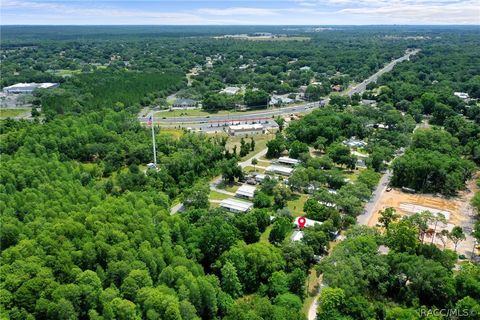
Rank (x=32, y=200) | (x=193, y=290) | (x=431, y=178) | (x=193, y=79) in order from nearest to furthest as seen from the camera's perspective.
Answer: (x=193, y=290), (x=32, y=200), (x=431, y=178), (x=193, y=79)

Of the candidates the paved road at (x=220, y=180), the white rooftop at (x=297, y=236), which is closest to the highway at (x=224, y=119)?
the paved road at (x=220, y=180)

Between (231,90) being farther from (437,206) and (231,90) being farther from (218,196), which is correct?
(437,206)

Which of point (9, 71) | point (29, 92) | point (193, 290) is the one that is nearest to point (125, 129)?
point (193, 290)

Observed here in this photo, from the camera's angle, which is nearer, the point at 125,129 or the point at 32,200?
the point at 32,200

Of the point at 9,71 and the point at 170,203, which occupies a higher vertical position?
the point at 9,71

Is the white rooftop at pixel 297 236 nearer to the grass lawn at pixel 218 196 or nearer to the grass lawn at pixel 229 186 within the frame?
the grass lawn at pixel 218 196

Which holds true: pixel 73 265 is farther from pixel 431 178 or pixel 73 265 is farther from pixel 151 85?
pixel 151 85

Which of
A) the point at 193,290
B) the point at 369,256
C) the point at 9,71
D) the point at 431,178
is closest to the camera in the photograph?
the point at 193,290

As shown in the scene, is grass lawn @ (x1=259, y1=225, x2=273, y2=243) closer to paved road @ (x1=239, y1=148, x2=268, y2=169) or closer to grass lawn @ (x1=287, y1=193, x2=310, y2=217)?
grass lawn @ (x1=287, y1=193, x2=310, y2=217)
